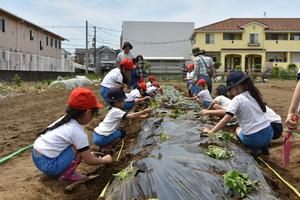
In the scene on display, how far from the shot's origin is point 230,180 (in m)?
3.97

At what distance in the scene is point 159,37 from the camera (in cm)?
7069

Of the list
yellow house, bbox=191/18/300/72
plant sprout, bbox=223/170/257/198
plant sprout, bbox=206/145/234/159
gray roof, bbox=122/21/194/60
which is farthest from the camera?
gray roof, bbox=122/21/194/60

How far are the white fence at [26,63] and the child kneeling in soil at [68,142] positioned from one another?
2205 centimetres

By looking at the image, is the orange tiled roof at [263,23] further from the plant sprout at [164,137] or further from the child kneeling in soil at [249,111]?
the plant sprout at [164,137]

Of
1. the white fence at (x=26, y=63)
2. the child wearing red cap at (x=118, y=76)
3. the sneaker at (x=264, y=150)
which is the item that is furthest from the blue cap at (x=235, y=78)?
the white fence at (x=26, y=63)

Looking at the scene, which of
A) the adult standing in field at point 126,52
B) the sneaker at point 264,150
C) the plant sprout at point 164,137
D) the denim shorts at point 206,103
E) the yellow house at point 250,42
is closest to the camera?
the plant sprout at point 164,137

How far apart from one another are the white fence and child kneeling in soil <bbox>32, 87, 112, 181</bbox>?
22052mm

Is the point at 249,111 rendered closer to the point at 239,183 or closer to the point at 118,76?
the point at 239,183

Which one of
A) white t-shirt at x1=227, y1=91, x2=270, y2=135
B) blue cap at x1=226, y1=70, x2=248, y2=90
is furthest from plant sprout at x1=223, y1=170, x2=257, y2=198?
blue cap at x1=226, y1=70, x2=248, y2=90

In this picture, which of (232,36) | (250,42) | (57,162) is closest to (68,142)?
(57,162)

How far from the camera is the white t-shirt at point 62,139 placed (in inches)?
187

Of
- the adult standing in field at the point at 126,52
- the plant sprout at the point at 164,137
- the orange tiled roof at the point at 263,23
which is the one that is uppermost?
the orange tiled roof at the point at 263,23

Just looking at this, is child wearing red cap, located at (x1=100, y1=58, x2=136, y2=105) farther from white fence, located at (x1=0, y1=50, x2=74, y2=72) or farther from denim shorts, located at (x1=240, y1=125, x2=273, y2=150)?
white fence, located at (x1=0, y1=50, x2=74, y2=72)

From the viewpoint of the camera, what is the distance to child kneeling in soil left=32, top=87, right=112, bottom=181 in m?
4.76
